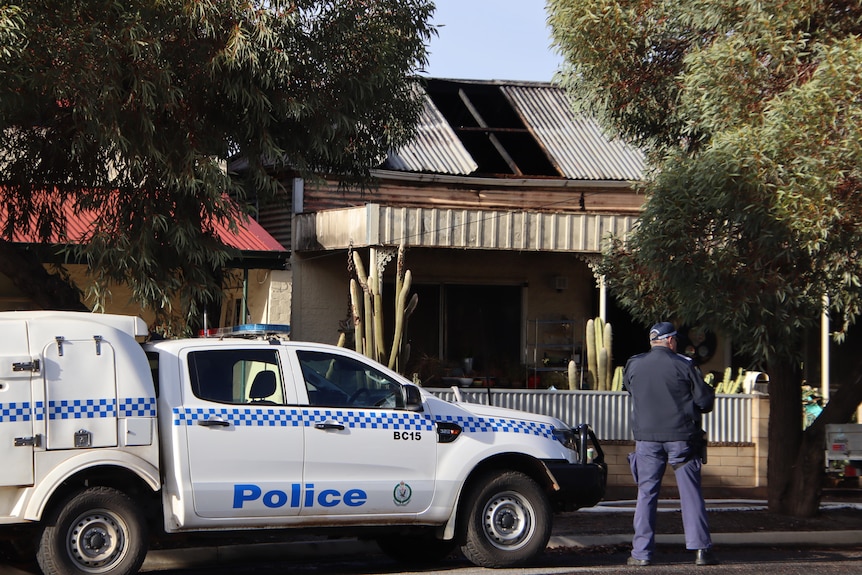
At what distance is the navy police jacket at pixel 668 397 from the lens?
29.6 ft

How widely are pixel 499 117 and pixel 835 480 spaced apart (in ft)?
33.2

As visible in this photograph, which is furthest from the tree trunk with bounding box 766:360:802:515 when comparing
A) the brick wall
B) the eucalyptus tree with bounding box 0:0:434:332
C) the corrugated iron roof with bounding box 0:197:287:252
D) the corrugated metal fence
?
the corrugated iron roof with bounding box 0:197:287:252

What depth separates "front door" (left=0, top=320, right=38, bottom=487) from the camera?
7.46 metres

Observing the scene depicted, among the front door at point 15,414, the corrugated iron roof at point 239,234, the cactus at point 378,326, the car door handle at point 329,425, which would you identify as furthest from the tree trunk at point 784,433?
the front door at point 15,414

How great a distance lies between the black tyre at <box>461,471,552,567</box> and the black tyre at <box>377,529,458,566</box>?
593mm

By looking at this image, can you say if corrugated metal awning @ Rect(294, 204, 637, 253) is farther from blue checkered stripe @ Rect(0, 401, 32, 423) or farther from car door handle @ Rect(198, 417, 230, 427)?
blue checkered stripe @ Rect(0, 401, 32, 423)

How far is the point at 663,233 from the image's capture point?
1123 cm

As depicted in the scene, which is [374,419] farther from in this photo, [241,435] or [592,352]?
[592,352]

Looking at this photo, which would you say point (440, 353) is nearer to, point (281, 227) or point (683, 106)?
point (281, 227)

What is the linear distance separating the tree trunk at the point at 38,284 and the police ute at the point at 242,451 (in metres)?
2.43

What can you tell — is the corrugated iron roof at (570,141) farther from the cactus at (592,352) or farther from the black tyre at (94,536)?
the black tyre at (94,536)

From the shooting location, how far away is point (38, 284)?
35.3 feet

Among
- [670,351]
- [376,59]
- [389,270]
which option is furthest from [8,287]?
[670,351]

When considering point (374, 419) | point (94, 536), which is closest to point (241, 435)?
point (374, 419)
